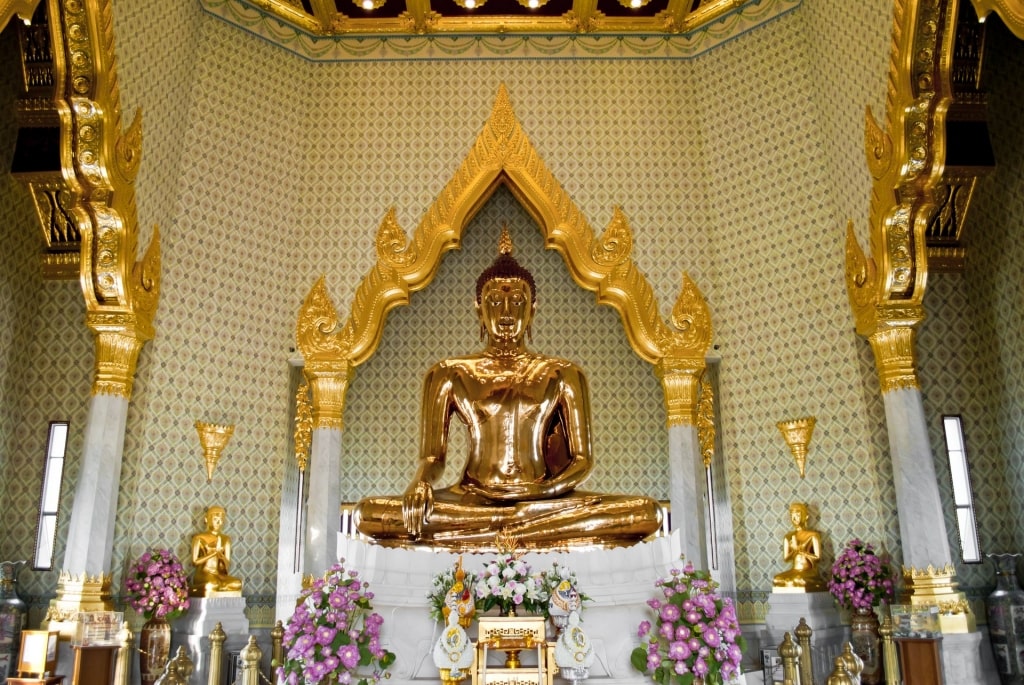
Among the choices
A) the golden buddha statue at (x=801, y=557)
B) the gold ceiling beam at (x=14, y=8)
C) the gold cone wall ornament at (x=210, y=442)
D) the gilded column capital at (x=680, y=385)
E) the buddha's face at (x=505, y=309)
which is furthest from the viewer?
the gilded column capital at (x=680, y=385)

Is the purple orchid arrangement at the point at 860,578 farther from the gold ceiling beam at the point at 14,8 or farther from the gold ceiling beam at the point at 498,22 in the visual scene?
the gold ceiling beam at the point at 14,8

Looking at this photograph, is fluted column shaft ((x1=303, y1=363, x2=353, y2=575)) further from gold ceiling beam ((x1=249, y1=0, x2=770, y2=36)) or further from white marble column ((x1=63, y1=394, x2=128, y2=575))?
gold ceiling beam ((x1=249, y1=0, x2=770, y2=36))

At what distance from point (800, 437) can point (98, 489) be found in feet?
18.3

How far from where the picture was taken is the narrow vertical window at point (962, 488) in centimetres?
695

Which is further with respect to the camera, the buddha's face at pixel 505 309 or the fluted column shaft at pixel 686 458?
the fluted column shaft at pixel 686 458

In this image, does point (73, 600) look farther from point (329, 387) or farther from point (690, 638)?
point (690, 638)

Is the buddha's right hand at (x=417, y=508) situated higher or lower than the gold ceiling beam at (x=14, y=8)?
lower

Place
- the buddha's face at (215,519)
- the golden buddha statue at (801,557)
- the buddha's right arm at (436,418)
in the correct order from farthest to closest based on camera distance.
→ the buddha's face at (215,519)
the golden buddha statue at (801,557)
the buddha's right arm at (436,418)

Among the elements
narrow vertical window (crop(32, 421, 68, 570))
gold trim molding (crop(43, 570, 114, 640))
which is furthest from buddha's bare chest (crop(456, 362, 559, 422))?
narrow vertical window (crop(32, 421, 68, 570))

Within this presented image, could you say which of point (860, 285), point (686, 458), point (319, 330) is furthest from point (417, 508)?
point (860, 285)

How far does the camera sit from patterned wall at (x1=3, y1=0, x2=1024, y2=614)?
23.8 ft

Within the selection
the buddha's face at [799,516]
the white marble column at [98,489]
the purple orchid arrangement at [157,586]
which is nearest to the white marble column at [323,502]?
the purple orchid arrangement at [157,586]

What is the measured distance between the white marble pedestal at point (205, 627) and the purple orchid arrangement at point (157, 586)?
199 mm

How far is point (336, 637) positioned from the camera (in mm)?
4125
